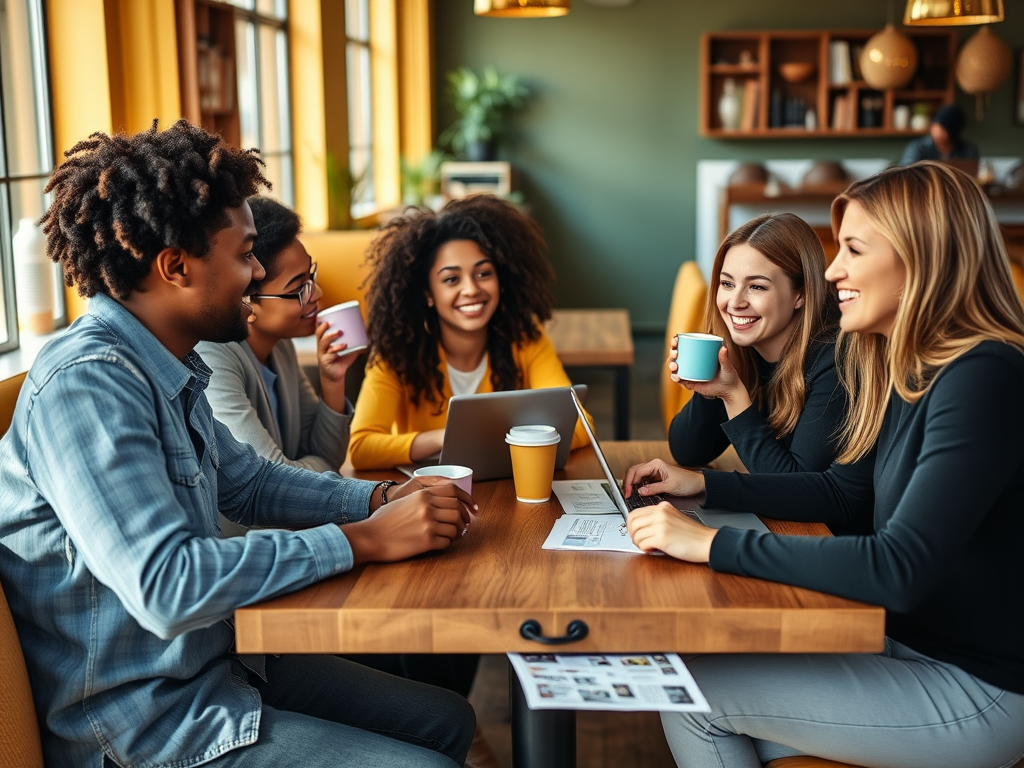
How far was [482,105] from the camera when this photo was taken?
7.64m

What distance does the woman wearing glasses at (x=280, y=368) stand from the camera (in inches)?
74.8

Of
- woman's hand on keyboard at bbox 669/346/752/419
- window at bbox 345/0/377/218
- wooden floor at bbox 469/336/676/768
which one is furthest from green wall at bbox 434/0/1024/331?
woman's hand on keyboard at bbox 669/346/752/419

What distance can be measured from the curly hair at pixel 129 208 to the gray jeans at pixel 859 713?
87cm

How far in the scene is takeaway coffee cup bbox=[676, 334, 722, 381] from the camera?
1.76 m

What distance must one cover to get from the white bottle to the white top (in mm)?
1120

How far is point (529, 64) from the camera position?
7.84 m

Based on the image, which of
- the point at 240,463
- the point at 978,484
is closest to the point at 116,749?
the point at 240,463

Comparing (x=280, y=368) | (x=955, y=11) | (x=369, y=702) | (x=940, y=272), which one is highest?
(x=955, y=11)

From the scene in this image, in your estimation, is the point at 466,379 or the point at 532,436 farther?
the point at 466,379

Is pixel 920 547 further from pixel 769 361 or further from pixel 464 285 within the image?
pixel 464 285

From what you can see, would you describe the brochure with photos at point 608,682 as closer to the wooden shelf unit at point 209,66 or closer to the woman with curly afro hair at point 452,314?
the woman with curly afro hair at point 452,314

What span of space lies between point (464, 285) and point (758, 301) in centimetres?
72

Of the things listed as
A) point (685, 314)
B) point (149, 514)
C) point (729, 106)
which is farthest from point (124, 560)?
point (729, 106)

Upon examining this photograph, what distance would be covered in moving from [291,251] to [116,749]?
112 centimetres
